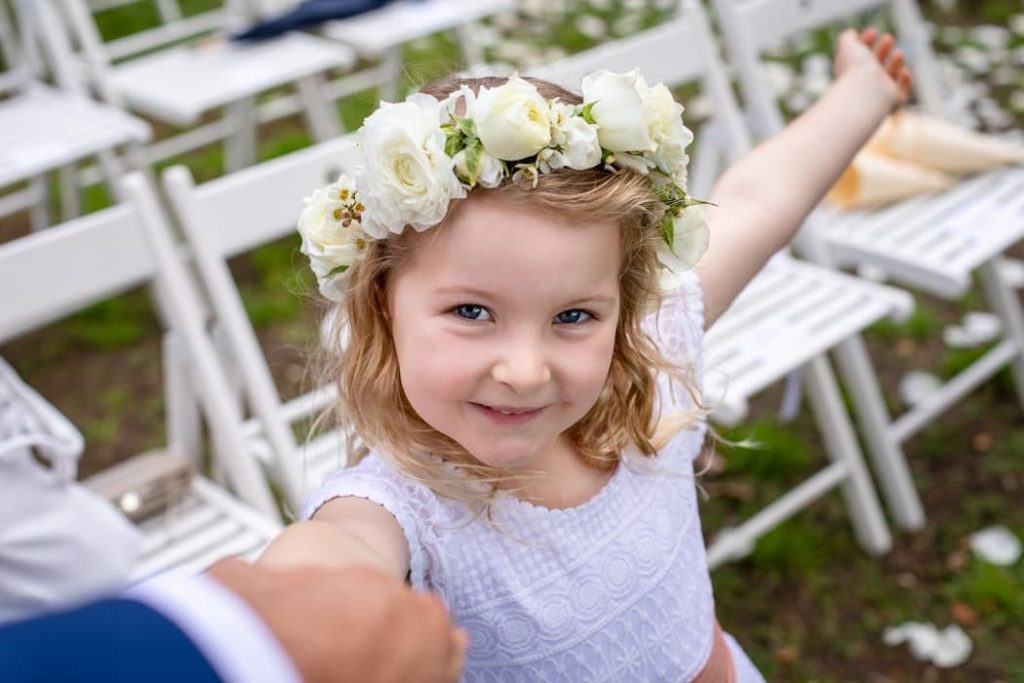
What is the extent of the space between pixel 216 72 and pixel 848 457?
98.1 inches

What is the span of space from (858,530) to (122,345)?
8.38ft

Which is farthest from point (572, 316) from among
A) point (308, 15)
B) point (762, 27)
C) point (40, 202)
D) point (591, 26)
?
point (591, 26)

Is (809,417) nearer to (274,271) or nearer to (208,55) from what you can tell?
(274,271)

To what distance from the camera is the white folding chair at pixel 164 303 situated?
2.15 m

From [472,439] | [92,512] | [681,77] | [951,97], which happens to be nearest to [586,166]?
[472,439]

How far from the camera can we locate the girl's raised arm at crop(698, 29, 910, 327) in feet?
5.05

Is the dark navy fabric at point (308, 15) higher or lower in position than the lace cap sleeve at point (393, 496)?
higher

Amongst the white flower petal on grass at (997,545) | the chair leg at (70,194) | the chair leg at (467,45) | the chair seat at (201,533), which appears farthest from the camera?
the chair leg at (467,45)

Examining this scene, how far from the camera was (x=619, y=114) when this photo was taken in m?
1.13

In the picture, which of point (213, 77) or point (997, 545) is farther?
point (213, 77)

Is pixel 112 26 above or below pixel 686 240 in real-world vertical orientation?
above

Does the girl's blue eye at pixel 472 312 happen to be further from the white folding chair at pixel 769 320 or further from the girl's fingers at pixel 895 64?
the white folding chair at pixel 769 320

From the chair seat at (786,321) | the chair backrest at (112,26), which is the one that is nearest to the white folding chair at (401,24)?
the chair backrest at (112,26)

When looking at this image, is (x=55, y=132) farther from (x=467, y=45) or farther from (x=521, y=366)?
(x=521, y=366)
